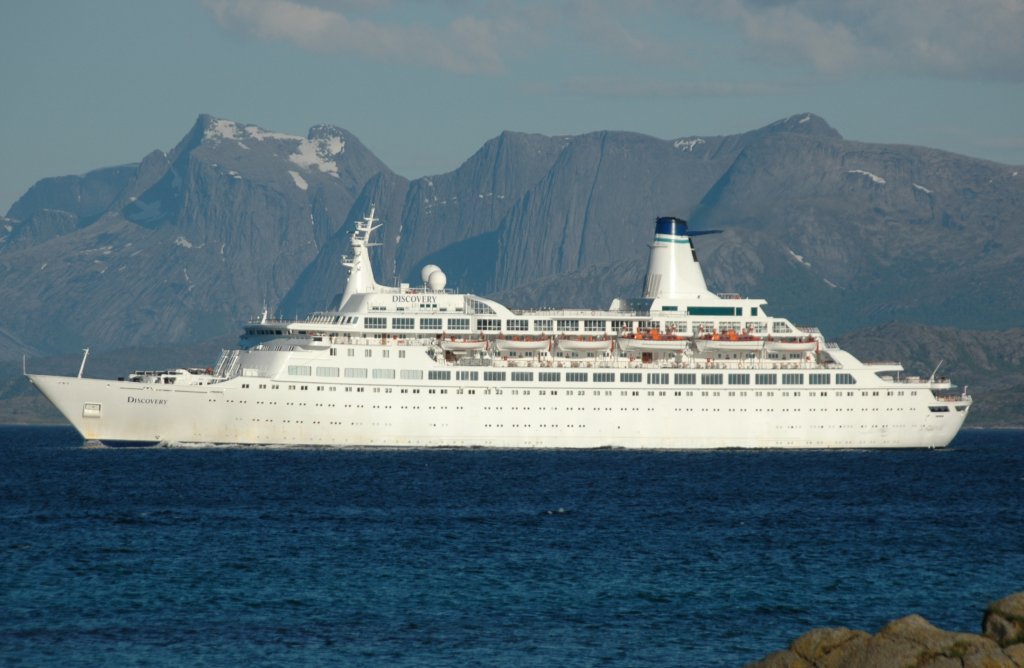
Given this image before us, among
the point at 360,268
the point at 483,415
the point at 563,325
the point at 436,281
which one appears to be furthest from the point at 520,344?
the point at 360,268

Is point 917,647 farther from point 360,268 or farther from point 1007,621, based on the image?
point 360,268

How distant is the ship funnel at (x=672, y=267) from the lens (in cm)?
9444

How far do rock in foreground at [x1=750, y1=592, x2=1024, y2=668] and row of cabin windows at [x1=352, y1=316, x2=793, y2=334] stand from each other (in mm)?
60174

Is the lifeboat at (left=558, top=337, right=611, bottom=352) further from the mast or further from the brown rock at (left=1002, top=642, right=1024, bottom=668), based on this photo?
the brown rock at (left=1002, top=642, right=1024, bottom=668)

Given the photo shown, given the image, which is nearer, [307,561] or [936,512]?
[307,561]

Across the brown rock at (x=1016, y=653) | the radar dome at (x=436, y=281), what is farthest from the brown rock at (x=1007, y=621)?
the radar dome at (x=436, y=281)

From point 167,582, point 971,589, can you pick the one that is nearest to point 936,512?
point 971,589

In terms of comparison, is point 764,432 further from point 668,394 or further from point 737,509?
point 737,509

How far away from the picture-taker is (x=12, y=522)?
52906 mm

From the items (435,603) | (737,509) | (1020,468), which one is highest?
(1020,468)

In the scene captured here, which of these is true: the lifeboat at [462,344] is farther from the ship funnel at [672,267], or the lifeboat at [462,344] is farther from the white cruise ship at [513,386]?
the ship funnel at [672,267]

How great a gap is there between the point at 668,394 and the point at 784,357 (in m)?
7.97

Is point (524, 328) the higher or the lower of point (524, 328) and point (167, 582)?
the higher

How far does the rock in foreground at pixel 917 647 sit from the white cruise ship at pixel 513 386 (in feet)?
187
